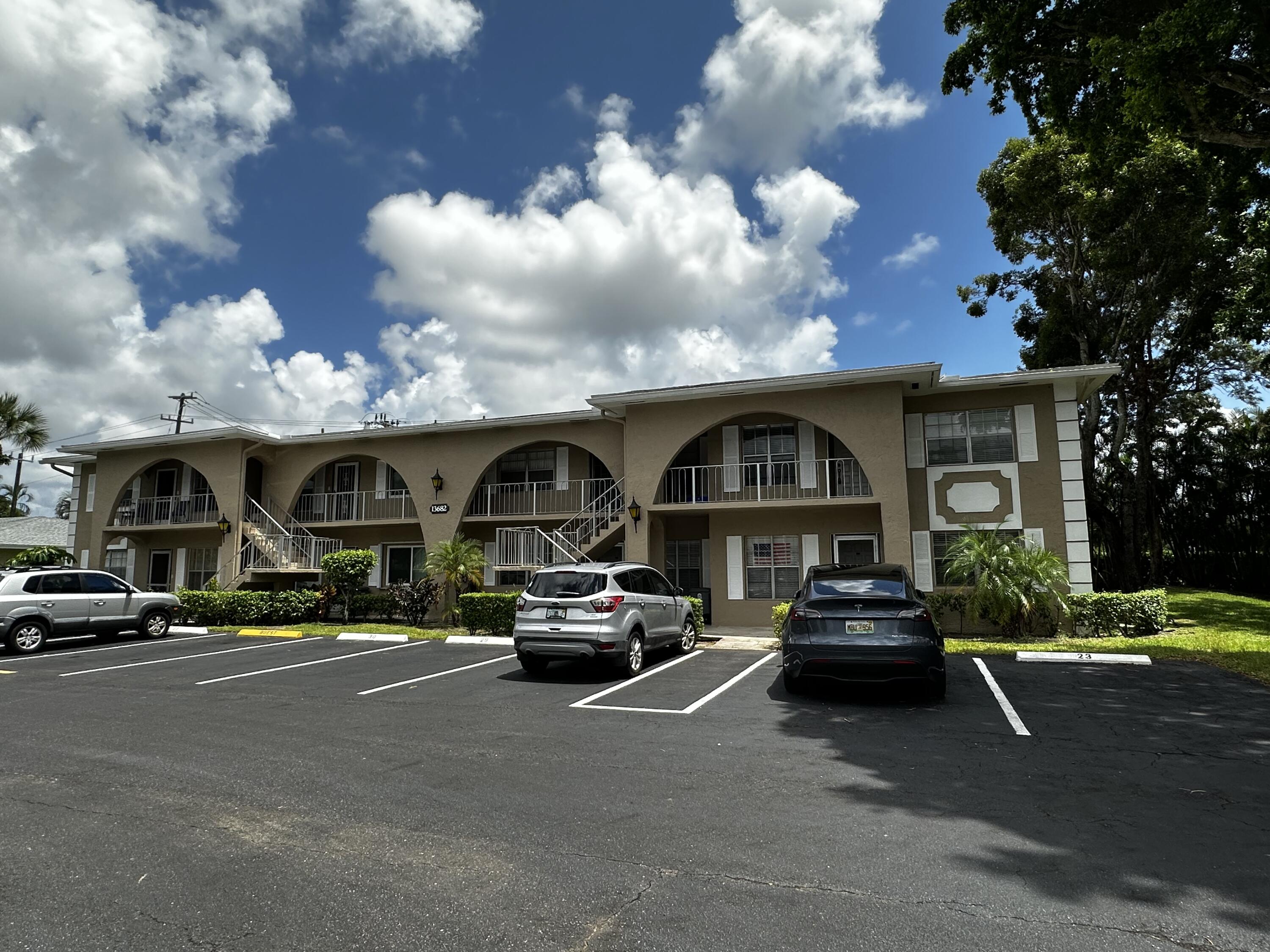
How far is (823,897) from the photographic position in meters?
3.56

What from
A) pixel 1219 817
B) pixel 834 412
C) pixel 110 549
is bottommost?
pixel 1219 817

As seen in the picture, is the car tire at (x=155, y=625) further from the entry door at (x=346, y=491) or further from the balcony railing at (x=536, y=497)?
the balcony railing at (x=536, y=497)

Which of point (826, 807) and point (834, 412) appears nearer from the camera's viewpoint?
point (826, 807)

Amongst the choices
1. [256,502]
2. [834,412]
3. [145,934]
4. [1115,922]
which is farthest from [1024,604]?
[256,502]

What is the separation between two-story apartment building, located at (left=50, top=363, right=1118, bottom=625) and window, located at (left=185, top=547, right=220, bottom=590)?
0.22 feet

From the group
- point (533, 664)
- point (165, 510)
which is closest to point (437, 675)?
point (533, 664)

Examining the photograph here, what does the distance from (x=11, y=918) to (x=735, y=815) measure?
3711mm

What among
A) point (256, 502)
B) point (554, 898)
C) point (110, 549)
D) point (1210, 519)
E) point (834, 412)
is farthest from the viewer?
point (1210, 519)

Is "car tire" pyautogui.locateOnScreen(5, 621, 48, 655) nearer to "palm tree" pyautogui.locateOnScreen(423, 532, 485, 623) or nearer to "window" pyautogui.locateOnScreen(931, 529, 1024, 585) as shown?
"palm tree" pyautogui.locateOnScreen(423, 532, 485, 623)

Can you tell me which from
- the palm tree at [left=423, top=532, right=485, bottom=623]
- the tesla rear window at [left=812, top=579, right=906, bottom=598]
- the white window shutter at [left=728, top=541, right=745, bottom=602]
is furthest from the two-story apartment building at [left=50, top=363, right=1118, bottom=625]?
the tesla rear window at [left=812, top=579, right=906, bottom=598]

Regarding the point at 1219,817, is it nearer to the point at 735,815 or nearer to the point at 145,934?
the point at 735,815

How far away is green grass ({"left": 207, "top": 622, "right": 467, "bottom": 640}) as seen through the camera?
16.9 m

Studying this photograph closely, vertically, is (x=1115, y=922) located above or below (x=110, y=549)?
below

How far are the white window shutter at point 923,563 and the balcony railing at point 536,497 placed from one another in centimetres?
778
